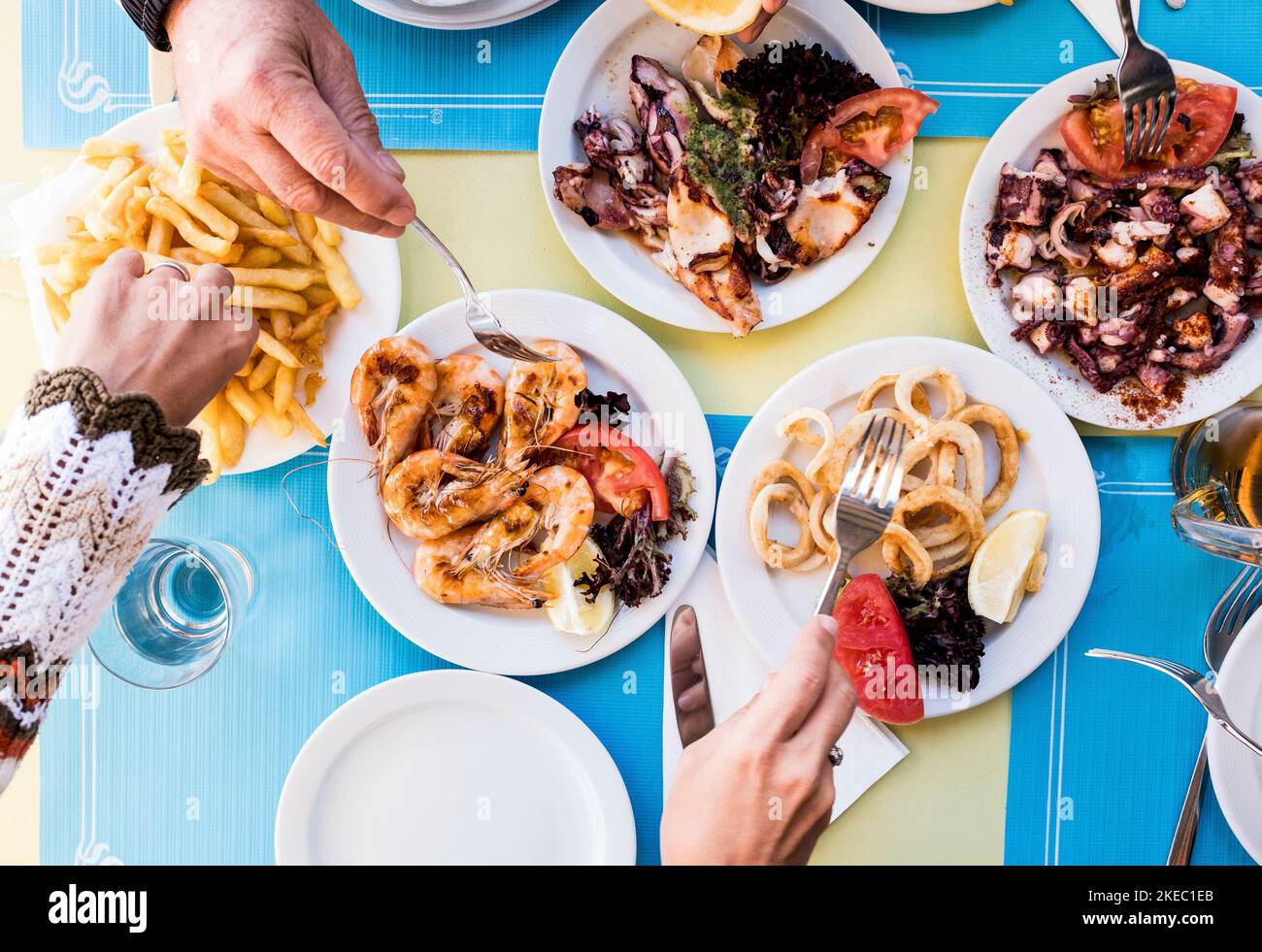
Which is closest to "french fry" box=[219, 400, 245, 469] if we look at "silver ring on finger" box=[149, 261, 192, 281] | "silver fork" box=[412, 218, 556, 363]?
"silver ring on finger" box=[149, 261, 192, 281]

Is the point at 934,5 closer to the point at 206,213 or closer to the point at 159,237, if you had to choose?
the point at 206,213

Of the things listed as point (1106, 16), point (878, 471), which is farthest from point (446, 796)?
point (1106, 16)

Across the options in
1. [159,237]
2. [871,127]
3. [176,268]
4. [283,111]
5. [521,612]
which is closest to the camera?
[283,111]

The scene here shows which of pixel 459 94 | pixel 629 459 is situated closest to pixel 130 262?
pixel 459 94

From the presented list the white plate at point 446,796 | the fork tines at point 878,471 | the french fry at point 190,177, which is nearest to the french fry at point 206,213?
the french fry at point 190,177

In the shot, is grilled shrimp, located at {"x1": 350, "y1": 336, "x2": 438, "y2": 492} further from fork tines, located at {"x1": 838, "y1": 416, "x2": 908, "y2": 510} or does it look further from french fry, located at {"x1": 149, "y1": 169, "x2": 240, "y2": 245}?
fork tines, located at {"x1": 838, "y1": 416, "x2": 908, "y2": 510}

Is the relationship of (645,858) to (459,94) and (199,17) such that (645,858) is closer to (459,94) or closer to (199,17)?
(459,94)

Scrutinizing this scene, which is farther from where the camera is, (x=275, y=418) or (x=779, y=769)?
(x=275, y=418)
